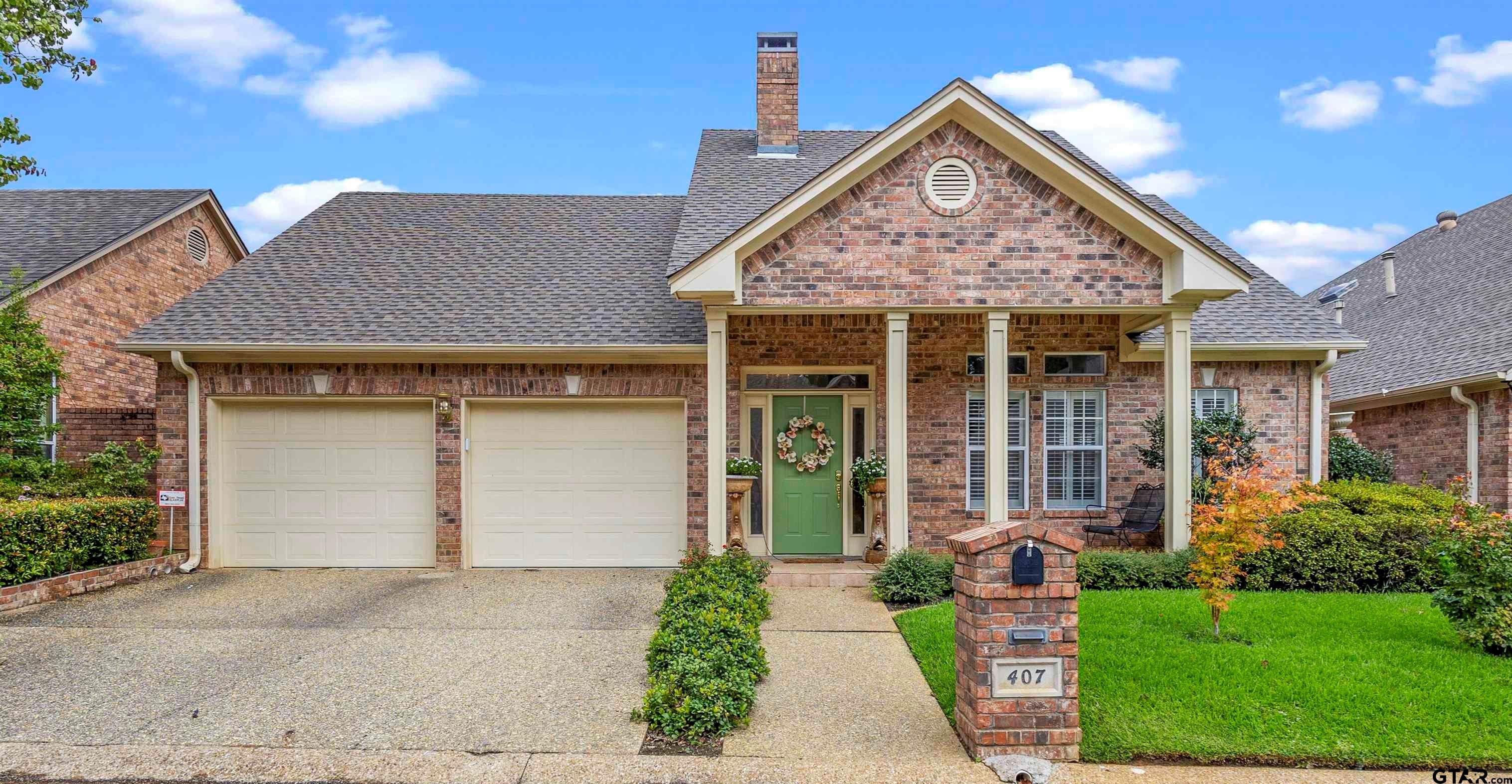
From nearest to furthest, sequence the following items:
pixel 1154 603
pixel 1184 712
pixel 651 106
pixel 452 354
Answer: pixel 1184 712, pixel 1154 603, pixel 452 354, pixel 651 106

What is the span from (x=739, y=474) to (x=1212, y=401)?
620 cm

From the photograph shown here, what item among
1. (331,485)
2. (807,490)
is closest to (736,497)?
(807,490)

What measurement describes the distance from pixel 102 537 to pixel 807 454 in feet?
25.0

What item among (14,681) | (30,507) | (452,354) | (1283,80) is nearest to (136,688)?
(14,681)

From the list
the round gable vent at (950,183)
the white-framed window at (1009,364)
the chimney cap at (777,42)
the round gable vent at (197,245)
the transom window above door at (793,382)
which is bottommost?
the transom window above door at (793,382)

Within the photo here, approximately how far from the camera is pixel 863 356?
A: 9641 mm

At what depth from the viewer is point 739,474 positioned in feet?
27.7

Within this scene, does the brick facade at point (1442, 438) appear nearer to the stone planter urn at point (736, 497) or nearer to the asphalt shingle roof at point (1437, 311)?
the asphalt shingle roof at point (1437, 311)

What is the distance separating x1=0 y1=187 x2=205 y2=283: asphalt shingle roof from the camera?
11.2 m

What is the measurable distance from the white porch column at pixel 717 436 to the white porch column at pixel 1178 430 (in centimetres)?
467

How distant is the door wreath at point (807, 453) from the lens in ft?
31.6

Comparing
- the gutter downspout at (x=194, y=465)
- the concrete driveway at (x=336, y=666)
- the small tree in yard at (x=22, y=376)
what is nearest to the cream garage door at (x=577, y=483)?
the concrete driveway at (x=336, y=666)

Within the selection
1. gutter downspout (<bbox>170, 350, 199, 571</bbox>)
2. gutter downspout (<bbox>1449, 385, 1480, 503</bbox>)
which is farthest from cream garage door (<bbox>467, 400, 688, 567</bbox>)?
gutter downspout (<bbox>1449, 385, 1480, 503</bbox>)

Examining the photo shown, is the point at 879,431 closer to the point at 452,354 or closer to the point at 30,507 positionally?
the point at 452,354
